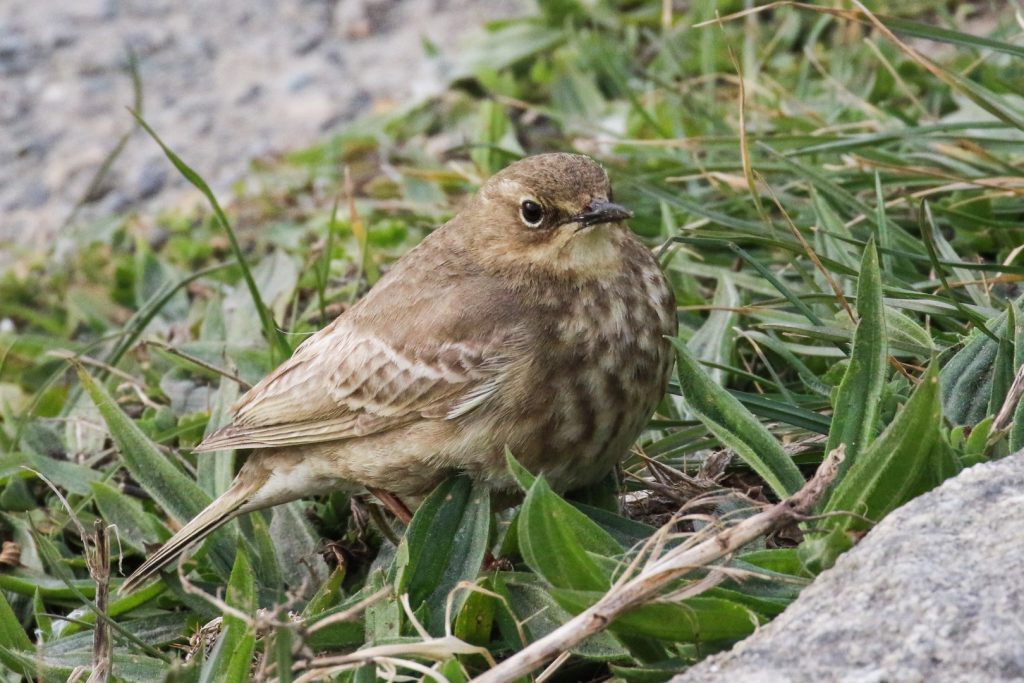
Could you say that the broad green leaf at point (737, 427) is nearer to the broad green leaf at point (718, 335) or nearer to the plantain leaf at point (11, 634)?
the broad green leaf at point (718, 335)

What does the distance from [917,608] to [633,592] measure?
575 millimetres

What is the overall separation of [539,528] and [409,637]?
1.87 feet

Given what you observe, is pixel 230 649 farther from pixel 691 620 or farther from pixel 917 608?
pixel 917 608

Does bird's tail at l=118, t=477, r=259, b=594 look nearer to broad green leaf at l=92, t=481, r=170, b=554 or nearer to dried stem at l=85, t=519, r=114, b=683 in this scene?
broad green leaf at l=92, t=481, r=170, b=554

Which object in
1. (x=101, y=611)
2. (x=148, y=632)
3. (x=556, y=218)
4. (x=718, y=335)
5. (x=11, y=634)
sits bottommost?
(x=148, y=632)

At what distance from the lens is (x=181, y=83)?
916cm

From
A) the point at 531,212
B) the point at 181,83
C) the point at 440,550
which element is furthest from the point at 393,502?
the point at 181,83

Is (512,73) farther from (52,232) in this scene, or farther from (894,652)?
(894,652)

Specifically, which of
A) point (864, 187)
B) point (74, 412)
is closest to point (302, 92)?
point (74, 412)

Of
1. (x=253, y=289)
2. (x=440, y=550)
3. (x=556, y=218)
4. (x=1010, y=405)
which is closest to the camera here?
(x=1010, y=405)

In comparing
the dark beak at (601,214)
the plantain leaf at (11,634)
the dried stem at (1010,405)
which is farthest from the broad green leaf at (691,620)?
the plantain leaf at (11,634)

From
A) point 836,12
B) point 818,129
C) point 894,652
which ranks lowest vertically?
point 894,652

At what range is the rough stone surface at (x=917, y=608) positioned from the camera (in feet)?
8.44

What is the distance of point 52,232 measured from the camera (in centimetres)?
793
